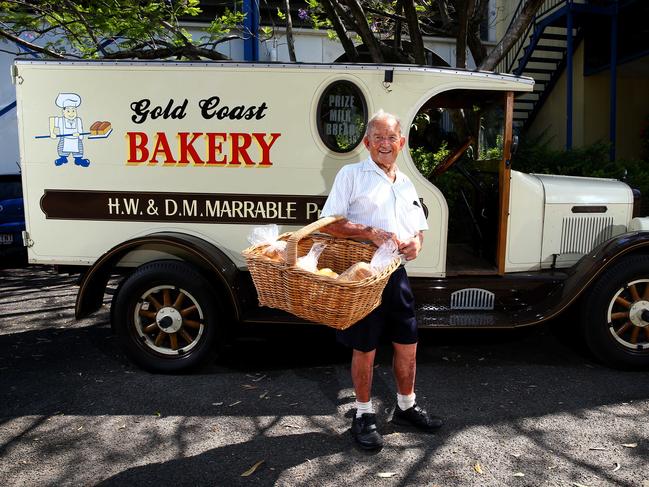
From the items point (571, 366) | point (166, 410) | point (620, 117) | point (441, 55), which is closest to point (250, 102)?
point (166, 410)

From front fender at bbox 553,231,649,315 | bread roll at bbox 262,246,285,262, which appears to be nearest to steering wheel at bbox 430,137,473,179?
front fender at bbox 553,231,649,315

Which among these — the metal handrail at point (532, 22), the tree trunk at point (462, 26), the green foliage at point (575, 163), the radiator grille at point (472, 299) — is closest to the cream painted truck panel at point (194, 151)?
the radiator grille at point (472, 299)

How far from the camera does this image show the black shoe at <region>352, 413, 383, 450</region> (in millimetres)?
3219

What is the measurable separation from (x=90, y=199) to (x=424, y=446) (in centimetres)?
297

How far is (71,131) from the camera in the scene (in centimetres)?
434

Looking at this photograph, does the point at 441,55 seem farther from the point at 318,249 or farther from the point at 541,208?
the point at 318,249

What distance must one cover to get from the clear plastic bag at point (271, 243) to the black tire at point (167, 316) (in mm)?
1152

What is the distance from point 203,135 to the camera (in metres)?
4.32

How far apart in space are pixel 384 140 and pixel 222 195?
1651 mm

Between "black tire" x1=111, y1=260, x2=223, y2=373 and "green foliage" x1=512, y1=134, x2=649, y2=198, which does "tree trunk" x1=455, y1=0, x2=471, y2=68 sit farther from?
"black tire" x1=111, y1=260, x2=223, y2=373

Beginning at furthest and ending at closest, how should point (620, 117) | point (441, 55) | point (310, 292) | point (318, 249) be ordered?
point (441, 55), point (620, 117), point (318, 249), point (310, 292)

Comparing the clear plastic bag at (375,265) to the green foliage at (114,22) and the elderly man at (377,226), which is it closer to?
the elderly man at (377,226)

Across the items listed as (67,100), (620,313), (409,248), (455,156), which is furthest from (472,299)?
(67,100)

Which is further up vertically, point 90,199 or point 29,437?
point 90,199
